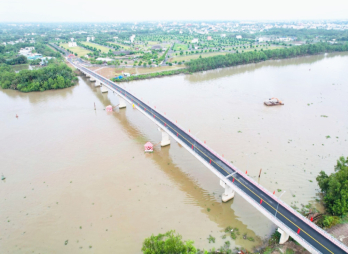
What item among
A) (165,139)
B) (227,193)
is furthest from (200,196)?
(165,139)

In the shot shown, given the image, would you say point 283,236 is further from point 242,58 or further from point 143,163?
point 242,58

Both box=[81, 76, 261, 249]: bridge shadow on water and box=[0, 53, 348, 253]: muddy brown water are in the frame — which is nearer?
box=[81, 76, 261, 249]: bridge shadow on water

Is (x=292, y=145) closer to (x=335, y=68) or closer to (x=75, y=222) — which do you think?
(x=75, y=222)

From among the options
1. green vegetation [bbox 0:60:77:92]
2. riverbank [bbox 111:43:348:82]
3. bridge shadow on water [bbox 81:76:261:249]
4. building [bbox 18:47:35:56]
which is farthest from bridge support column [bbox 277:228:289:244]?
building [bbox 18:47:35:56]

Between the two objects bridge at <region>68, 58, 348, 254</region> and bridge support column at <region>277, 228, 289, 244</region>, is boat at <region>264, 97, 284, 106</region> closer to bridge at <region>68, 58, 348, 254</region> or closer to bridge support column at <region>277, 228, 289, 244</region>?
bridge at <region>68, 58, 348, 254</region>

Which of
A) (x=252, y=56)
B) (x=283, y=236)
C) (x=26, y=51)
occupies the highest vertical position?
(x=26, y=51)

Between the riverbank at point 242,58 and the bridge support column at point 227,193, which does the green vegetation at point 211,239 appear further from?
the riverbank at point 242,58
